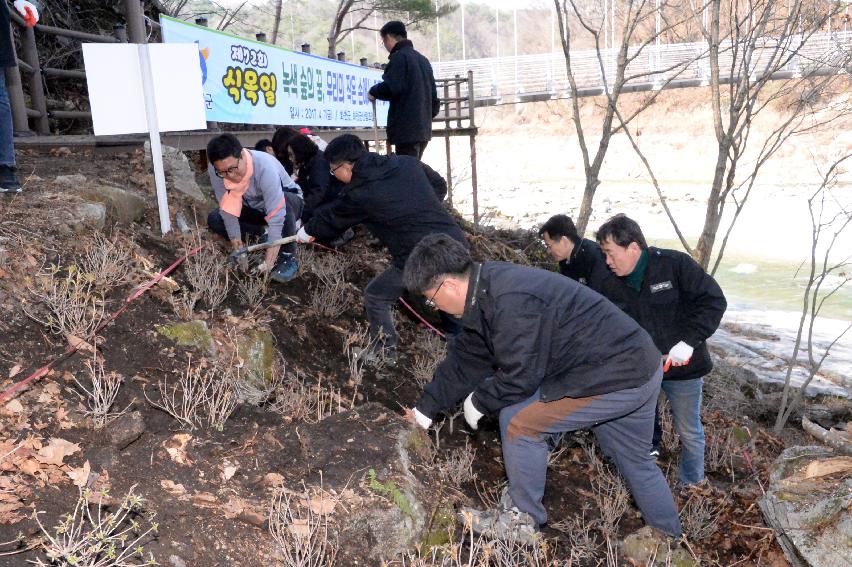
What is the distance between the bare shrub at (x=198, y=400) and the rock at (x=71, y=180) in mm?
2454

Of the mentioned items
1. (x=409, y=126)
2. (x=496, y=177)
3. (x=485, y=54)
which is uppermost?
(x=485, y=54)

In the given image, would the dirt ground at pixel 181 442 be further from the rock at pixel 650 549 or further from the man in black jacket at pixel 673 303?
the man in black jacket at pixel 673 303

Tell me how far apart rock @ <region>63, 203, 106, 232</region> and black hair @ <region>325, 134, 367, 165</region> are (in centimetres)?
167

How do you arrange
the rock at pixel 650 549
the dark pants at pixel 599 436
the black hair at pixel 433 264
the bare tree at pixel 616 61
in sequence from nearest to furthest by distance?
the black hair at pixel 433 264, the dark pants at pixel 599 436, the rock at pixel 650 549, the bare tree at pixel 616 61

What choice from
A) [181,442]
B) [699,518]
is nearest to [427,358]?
[699,518]

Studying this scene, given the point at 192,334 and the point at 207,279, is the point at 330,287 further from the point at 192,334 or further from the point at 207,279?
the point at 192,334

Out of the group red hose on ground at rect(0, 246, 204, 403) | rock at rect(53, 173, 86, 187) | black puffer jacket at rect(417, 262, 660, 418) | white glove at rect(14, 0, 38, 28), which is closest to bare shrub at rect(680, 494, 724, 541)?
black puffer jacket at rect(417, 262, 660, 418)

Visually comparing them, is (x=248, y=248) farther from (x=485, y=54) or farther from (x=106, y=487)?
(x=485, y=54)

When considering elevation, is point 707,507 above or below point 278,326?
below

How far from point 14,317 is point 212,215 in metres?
2.51

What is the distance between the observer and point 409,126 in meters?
7.19

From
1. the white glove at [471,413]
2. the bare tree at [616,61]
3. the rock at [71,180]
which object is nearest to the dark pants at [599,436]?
the white glove at [471,413]

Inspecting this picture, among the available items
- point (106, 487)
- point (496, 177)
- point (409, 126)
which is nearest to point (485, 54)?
point (496, 177)

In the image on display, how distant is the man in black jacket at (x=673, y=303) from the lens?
4121 mm
